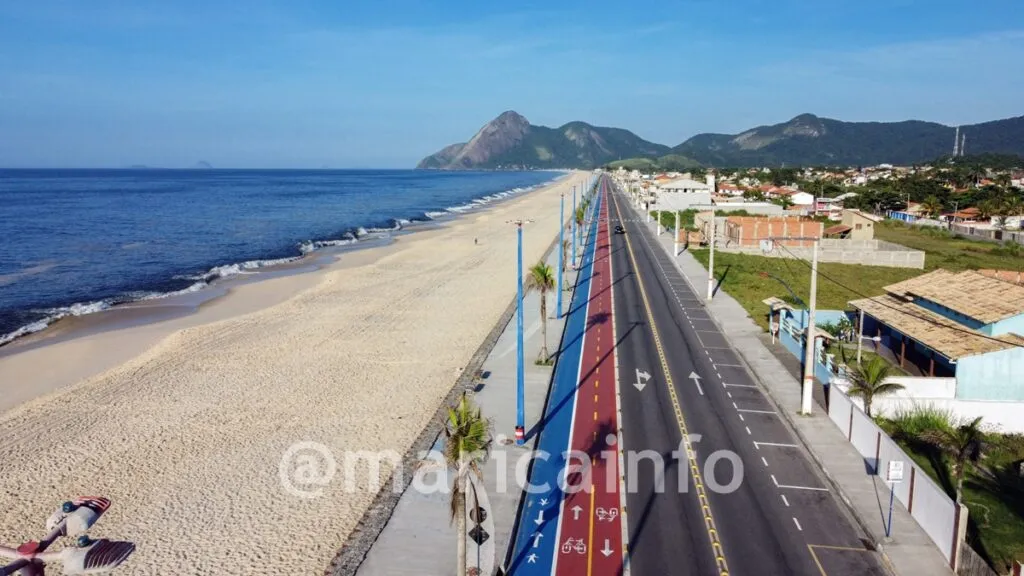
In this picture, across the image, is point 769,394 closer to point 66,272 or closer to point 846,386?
point 846,386

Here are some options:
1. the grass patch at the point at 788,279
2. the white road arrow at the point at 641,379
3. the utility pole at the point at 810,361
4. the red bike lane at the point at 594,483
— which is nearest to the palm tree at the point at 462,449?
the red bike lane at the point at 594,483

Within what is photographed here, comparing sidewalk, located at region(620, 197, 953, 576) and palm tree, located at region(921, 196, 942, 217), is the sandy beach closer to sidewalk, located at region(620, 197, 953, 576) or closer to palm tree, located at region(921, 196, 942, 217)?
sidewalk, located at region(620, 197, 953, 576)

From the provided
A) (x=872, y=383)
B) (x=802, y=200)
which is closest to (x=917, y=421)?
(x=872, y=383)

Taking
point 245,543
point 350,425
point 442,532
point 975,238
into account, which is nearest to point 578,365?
point 350,425

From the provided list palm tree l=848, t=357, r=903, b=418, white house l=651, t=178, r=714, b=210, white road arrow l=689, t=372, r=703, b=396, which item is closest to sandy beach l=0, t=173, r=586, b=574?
white road arrow l=689, t=372, r=703, b=396

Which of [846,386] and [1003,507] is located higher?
[846,386]

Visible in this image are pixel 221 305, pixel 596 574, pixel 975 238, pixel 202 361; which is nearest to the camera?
pixel 596 574
